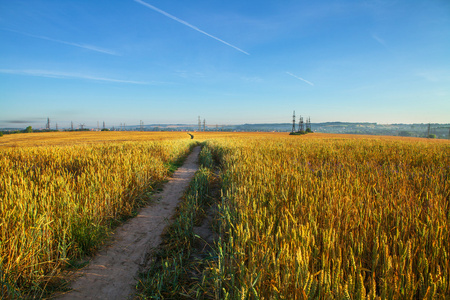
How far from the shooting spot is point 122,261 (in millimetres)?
3271

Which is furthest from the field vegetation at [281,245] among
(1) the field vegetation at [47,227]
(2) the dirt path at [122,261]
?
(2) the dirt path at [122,261]

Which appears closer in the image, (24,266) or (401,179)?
(24,266)

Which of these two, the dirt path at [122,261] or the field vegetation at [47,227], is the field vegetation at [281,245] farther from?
the dirt path at [122,261]

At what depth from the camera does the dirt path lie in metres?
2.61

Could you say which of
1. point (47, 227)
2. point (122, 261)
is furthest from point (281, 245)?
point (47, 227)

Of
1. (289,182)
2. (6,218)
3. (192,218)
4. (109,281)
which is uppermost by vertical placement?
(289,182)

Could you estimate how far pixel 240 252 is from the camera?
199 cm

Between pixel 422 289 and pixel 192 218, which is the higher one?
pixel 422 289

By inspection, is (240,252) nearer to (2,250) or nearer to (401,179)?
(2,250)

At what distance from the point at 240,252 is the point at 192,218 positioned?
2.44 meters

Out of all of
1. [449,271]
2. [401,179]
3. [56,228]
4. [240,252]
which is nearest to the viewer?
[449,271]

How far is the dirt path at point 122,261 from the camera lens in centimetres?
261

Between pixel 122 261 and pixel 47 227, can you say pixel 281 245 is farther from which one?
pixel 47 227

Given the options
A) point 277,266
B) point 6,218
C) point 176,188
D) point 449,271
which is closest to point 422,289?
point 449,271
